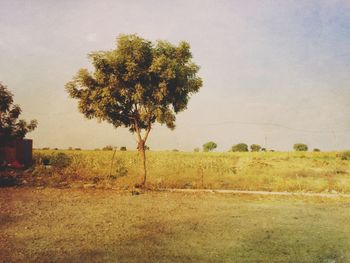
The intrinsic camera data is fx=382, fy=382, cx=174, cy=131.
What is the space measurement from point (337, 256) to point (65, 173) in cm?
2333

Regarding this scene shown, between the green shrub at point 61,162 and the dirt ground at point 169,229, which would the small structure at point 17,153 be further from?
the dirt ground at point 169,229

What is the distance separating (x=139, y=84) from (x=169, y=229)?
1254 centimetres

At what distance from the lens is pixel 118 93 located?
74.6 ft

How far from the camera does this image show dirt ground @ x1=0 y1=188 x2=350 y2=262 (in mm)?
8078

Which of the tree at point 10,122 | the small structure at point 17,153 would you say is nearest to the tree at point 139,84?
the tree at point 10,122

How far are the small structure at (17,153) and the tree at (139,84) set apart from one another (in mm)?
15160

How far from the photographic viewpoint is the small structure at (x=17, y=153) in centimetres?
3519

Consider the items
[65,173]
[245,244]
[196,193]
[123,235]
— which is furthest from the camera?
[65,173]

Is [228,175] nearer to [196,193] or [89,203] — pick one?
[196,193]

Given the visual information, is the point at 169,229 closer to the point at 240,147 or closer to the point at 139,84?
the point at 139,84

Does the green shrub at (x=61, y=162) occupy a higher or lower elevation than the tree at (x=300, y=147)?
lower

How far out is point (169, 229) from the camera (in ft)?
35.5

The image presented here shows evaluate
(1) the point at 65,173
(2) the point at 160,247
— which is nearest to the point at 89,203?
(2) the point at 160,247

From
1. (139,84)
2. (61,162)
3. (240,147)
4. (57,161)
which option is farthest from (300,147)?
(139,84)
